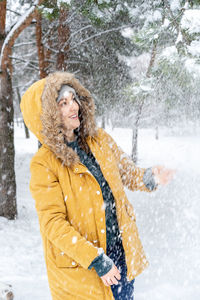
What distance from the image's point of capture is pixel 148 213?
8.53 metres

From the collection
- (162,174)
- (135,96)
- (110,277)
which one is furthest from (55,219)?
(135,96)

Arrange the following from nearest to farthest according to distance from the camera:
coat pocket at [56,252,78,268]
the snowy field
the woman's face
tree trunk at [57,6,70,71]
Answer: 1. coat pocket at [56,252,78,268]
2. the woman's face
3. the snowy field
4. tree trunk at [57,6,70,71]

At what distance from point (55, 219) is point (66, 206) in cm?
13

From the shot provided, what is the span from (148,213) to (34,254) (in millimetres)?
4203

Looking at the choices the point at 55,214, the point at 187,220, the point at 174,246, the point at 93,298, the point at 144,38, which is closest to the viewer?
the point at 55,214

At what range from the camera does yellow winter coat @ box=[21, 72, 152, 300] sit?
1.74 m

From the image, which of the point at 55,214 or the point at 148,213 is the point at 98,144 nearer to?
the point at 55,214

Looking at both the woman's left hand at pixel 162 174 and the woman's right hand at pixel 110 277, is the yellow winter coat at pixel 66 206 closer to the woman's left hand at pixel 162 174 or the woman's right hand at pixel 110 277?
the woman's right hand at pixel 110 277

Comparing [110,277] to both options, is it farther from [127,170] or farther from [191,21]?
[191,21]

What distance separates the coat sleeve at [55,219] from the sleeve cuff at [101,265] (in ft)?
0.10

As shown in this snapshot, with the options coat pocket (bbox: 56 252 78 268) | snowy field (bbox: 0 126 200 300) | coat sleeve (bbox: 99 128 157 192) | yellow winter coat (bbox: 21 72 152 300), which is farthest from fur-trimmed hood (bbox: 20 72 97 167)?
snowy field (bbox: 0 126 200 300)

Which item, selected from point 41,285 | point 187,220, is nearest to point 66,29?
point 187,220

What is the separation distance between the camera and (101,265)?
67.7 inches

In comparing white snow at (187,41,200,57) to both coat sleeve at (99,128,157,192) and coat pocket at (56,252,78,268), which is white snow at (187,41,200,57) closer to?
coat sleeve at (99,128,157,192)
